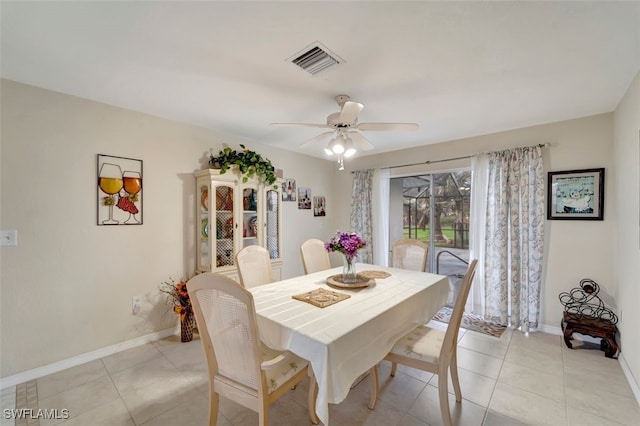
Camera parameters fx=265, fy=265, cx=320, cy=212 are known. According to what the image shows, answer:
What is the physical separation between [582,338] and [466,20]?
3.30 meters

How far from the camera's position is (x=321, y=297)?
5.89ft

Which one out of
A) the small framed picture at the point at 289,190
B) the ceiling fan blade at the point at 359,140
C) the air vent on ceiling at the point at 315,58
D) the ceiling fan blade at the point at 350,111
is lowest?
the small framed picture at the point at 289,190

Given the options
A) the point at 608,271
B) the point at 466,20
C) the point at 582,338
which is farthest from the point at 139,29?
the point at 582,338

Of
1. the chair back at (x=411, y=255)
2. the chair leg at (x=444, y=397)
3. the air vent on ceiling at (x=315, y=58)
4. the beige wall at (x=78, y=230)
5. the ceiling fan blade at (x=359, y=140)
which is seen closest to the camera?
the chair leg at (x=444, y=397)

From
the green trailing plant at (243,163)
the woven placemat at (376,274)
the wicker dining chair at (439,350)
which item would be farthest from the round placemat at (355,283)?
the green trailing plant at (243,163)

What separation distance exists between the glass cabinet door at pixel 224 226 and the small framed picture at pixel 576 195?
3.58 meters

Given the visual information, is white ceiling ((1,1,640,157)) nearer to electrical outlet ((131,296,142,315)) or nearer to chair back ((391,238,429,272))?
chair back ((391,238,429,272))

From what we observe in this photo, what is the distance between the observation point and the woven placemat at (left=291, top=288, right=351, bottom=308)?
168 centimetres

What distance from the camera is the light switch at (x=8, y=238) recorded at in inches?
77.3

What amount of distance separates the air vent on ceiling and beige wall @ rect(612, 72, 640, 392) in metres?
2.20

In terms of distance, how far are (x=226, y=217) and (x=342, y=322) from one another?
209 centimetres

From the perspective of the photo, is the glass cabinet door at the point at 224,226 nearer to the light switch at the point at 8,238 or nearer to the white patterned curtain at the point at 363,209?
the light switch at the point at 8,238

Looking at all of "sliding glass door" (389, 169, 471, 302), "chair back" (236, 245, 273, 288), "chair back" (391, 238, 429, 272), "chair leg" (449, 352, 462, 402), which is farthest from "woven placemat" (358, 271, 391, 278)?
"sliding glass door" (389, 169, 471, 302)

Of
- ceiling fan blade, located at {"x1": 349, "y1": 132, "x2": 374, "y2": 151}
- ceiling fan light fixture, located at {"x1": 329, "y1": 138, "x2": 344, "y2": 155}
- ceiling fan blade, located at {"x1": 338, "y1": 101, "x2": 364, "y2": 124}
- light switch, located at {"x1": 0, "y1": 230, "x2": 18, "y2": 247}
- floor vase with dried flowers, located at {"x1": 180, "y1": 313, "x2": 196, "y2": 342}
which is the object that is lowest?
floor vase with dried flowers, located at {"x1": 180, "y1": 313, "x2": 196, "y2": 342}
